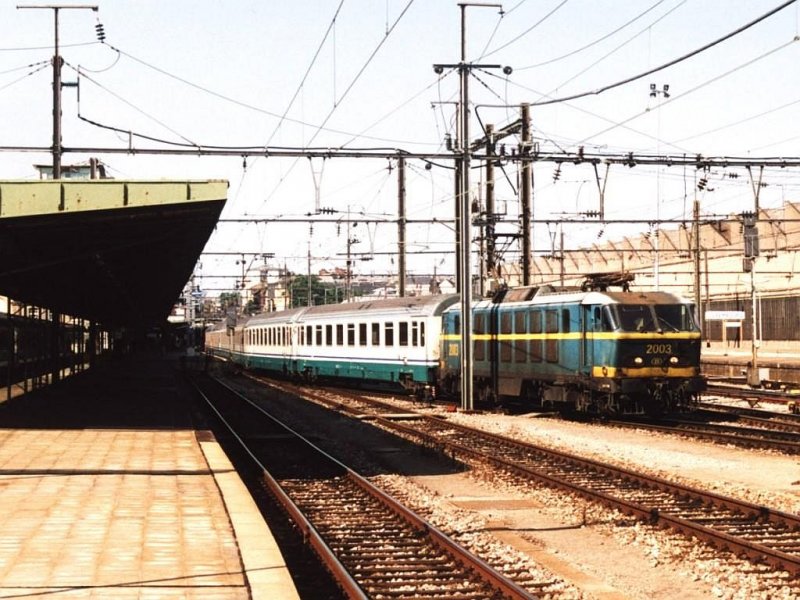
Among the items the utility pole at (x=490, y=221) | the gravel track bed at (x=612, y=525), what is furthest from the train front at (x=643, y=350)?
the utility pole at (x=490, y=221)

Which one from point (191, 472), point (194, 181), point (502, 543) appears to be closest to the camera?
point (502, 543)

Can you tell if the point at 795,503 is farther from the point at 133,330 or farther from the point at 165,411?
the point at 133,330

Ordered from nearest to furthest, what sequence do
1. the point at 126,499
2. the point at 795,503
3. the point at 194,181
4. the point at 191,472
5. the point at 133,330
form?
the point at 126,499 < the point at 795,503 < the point at 191,472 < the point at 194,181 < the point at 133,330

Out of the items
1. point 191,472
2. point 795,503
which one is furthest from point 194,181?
point 795,503

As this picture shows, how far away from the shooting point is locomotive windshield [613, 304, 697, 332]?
70.6 ft

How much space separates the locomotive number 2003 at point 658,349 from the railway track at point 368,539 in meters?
7.84

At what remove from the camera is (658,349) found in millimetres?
21766

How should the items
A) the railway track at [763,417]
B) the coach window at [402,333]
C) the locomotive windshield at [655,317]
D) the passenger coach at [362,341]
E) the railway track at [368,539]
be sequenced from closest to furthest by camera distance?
the railway track at [368,539], the railway track at [763,417], the locomotive windshield at [655,317], the passenger coach at [362,341], the coach window at [402,333]

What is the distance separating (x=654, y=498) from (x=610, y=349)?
913cm

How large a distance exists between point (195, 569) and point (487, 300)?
67.5 ft

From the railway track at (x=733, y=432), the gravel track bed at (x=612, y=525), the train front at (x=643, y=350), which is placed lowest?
the gravel track bed at (x=612, y=525)

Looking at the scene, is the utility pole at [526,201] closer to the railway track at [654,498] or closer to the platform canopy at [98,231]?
the platform canopy at [98,231]

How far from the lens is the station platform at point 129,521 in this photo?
724cm

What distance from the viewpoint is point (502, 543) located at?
33.0 ft
